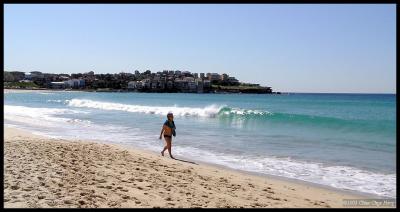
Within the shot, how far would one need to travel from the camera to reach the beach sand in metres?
6.13

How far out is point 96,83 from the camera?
556 ft

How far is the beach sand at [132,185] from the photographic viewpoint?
6.13 m

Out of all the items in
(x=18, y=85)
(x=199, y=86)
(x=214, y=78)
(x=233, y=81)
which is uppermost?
(x=214, y=78)

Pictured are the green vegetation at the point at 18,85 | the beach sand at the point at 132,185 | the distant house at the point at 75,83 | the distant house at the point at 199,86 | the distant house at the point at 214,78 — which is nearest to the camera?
the beach sand at the point at 132,185

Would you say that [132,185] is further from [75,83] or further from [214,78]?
[214,78]

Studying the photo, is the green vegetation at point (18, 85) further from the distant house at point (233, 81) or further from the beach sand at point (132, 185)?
the beach sand at point (132, 185)

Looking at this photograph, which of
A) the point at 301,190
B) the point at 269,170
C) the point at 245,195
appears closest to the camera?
the point at 245,195

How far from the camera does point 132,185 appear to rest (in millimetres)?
7211

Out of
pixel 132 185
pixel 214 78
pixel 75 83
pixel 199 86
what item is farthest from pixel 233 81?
pixel 132 185

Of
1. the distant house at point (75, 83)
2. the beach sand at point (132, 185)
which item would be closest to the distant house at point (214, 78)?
the distant house at point (75, 83)

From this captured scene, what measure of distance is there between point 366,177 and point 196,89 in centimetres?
15137

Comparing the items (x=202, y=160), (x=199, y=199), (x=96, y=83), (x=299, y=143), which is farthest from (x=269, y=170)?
(x=96, y=83)

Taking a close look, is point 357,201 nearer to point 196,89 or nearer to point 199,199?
point 199,199

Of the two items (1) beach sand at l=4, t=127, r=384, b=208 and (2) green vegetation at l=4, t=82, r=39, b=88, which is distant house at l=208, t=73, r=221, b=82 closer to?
(2) green vegetation at l=4, t=82, r=39, b=88
